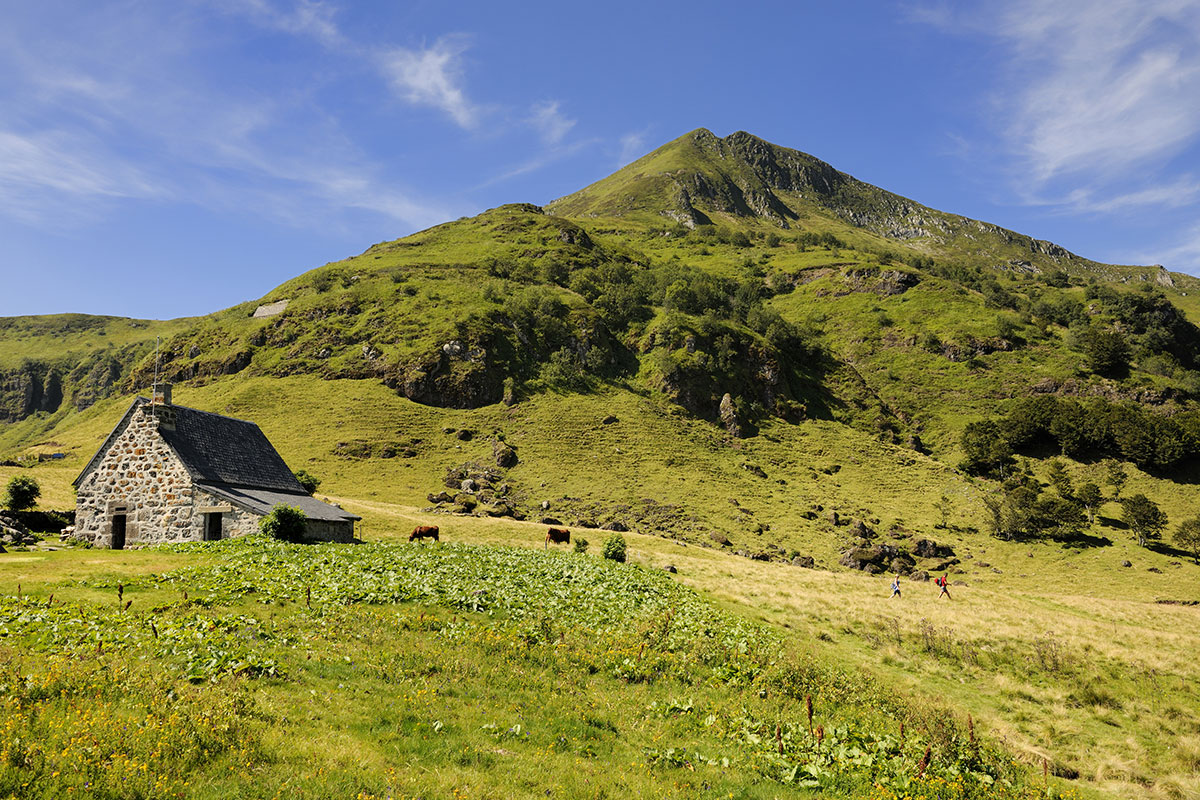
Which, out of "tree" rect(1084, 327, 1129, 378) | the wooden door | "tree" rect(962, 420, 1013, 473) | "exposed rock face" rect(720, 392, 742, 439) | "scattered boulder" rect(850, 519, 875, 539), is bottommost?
"scattered boulder" rect(850, 519, 875, 539)

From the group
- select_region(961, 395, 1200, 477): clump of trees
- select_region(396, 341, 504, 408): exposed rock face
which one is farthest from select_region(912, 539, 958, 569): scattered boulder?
select_region(396, 341, 504, 408): exposed rock face

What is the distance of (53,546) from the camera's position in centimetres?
3133

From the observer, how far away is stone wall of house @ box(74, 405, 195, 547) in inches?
1378

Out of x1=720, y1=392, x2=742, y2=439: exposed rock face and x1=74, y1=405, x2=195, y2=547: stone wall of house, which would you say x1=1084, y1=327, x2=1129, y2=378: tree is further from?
x1=74, y1=405, x2=195, y2=547: stone wall of house

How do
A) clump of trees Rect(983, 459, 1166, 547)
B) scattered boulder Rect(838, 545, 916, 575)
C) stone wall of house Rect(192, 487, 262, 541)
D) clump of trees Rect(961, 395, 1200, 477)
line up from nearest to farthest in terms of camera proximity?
stone wall of house Rect(192, 487, 262, 541) < scattered boulder Rect(838, 545, 916, 575) < clump of trees Rect(983, 459, 1166, 547) < clump of trees Rect(961, 395, 1200, 477)

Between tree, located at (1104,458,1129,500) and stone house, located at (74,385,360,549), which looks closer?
stone house, located at (74,385,360,549)

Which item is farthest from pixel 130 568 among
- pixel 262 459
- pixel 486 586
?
pixel 262 459

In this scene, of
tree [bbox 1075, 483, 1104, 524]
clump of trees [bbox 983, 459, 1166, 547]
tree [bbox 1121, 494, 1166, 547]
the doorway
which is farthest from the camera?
tree [bbox 1075, 483, 1104, 524]

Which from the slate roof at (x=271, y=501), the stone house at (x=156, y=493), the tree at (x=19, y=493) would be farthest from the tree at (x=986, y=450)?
the tree at (x=19, y=493)

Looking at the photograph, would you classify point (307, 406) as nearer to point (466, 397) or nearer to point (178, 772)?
point (466, 397)

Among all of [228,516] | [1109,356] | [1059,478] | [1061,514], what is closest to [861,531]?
[1061,514]

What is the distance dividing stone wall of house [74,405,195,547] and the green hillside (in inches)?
329

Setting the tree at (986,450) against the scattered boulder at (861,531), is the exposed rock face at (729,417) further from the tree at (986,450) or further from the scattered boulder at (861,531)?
the tree at (986,450)

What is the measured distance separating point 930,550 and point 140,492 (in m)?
77.4
